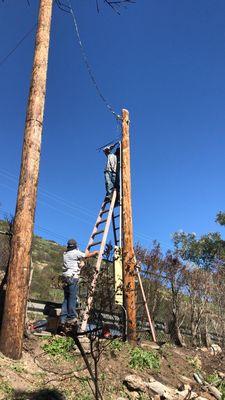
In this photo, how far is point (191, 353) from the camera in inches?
388

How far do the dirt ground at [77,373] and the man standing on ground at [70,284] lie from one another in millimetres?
739

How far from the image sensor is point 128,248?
33.6 feet

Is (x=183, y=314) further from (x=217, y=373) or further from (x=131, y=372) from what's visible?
(x=131, y=372)

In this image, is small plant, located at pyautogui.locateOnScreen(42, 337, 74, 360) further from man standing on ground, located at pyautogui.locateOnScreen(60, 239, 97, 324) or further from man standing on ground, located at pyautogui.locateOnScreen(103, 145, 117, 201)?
man standing on ground, located at pyautogui.locateOnScreen(103, 145, 117, 201)

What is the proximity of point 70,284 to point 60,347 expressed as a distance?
118cm

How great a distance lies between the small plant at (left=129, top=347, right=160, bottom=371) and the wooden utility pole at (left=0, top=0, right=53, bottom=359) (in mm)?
2296

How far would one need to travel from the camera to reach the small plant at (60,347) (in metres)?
7.17

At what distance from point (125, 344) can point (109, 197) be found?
141 inches

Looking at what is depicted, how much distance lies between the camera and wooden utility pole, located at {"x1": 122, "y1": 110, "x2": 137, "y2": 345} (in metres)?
9.67

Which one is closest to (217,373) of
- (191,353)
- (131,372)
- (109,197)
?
(191,353)

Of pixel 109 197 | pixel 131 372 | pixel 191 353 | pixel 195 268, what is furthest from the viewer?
pixel 195 268

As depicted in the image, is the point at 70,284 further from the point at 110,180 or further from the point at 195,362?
the point at 110,180

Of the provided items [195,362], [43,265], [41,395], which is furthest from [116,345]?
[43,265]

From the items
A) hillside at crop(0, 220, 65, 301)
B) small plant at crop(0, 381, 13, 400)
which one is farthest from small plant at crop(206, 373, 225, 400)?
hillside at crop(0, 220, 65, 301)
